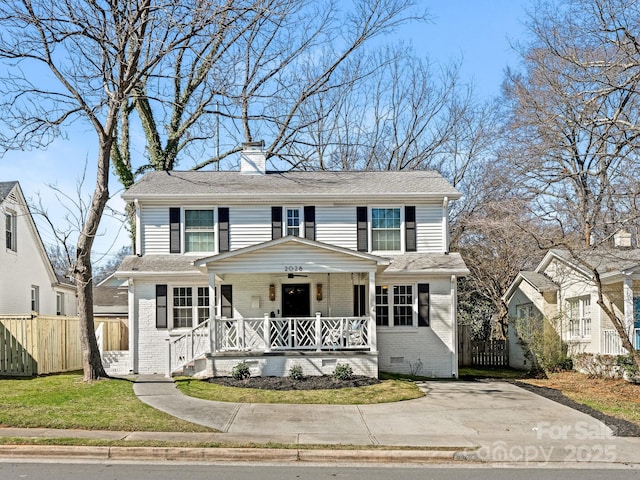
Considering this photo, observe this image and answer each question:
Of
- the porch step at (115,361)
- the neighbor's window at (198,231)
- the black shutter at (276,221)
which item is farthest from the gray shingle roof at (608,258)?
the porch step at (115,361)

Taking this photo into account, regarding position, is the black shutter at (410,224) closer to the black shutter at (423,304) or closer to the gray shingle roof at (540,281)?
the black shutter at (423,304)

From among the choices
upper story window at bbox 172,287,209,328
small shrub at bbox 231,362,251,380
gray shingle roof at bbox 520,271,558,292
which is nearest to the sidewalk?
small shrub at bbox 231,362,251,380

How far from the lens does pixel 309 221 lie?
2227cm

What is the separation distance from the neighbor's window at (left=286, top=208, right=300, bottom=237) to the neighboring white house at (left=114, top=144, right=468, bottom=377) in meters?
0.03

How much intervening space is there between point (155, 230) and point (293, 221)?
4.58 meters

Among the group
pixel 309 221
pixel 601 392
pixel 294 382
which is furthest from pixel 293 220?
pixel 601 392

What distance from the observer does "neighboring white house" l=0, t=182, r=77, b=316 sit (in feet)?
79.8

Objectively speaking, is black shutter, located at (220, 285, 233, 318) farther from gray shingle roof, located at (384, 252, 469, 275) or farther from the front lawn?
the front lawn

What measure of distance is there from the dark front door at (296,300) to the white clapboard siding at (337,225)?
5.85 feet

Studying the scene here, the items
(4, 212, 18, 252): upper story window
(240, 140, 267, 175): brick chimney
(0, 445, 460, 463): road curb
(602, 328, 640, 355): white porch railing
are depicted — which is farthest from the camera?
(4, 212, 18, 252): upper story window

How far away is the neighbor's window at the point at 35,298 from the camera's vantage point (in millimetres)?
27331

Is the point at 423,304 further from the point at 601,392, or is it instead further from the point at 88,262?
the point at 88,262

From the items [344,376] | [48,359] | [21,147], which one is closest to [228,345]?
[344,376]

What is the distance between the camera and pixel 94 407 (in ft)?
45.5
